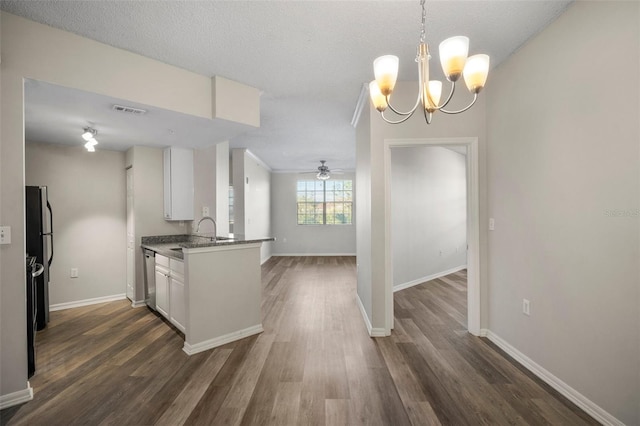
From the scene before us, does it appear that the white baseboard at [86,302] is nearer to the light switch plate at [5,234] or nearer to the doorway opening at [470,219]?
the light switch plate at [5,234]

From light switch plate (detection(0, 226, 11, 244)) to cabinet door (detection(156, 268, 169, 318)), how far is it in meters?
1.42

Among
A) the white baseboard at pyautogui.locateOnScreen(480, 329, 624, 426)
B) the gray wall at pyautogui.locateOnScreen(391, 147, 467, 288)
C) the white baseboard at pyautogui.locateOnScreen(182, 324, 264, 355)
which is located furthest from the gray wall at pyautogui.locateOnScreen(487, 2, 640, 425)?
the white baseboard at pyautogui.locateOnScreen(182, 324, 264, 355)

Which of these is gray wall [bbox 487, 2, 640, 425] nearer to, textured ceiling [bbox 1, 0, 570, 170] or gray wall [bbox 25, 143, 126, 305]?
textured ceiling [bbox 1, 0, 570, 170]

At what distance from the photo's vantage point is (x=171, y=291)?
3035mm

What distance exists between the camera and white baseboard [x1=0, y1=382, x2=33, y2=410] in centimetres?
183

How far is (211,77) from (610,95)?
302 cm

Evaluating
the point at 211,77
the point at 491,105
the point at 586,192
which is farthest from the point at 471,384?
the point at 211,77

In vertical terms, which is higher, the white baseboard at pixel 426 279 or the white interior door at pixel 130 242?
the white interior door at pixel 130 242

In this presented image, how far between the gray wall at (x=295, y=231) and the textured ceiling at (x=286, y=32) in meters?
5.46

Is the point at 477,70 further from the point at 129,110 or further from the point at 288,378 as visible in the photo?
the point at 129,110

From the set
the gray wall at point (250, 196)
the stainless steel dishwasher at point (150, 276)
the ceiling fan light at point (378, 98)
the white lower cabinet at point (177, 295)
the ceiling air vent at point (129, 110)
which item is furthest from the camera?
the gray wall at point (250, 196)

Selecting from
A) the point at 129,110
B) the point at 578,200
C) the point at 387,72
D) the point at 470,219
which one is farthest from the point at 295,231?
the point at 387,72

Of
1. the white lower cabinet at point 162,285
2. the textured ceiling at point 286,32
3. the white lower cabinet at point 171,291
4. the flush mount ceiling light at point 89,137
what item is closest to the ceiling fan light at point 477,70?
the textured ceiling at point 286,32

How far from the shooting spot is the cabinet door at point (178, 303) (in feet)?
9.18
